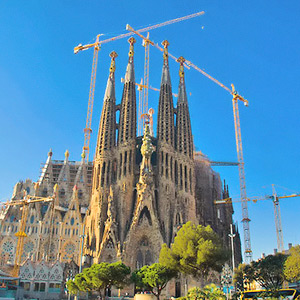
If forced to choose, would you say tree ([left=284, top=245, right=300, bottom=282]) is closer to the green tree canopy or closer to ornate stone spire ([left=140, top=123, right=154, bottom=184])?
the green tree canopy

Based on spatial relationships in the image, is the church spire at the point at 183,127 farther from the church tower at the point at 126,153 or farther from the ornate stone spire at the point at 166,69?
the church tower at the point at 126,153

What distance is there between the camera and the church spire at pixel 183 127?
232ft

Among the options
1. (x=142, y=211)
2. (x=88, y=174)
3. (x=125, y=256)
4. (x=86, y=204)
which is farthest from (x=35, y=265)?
(x=88, y=174)

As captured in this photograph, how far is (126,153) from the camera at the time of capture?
2682 inches

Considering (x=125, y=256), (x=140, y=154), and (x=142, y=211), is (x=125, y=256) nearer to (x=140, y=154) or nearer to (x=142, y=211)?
(x=142, y=211)

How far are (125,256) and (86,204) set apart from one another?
2549 cm

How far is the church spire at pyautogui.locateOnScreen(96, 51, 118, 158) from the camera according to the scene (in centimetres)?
7000

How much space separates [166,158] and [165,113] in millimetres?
9108

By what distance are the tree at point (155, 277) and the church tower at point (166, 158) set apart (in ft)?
60.4

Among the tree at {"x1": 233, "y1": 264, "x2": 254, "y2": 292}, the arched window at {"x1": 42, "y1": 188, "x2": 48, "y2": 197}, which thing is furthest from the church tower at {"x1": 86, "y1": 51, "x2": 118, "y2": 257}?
the tree at {"x1": 233, "y1": 264, "x2": 254, "y2": 292}

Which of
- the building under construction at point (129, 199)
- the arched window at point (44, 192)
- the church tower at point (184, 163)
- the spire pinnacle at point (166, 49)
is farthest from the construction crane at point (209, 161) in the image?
the arched window at point (44, 192)

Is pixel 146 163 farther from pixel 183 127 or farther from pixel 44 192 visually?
pixel 44 192

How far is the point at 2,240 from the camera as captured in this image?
234 feet

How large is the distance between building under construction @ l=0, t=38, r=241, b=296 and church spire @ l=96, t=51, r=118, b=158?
0.59 feet
